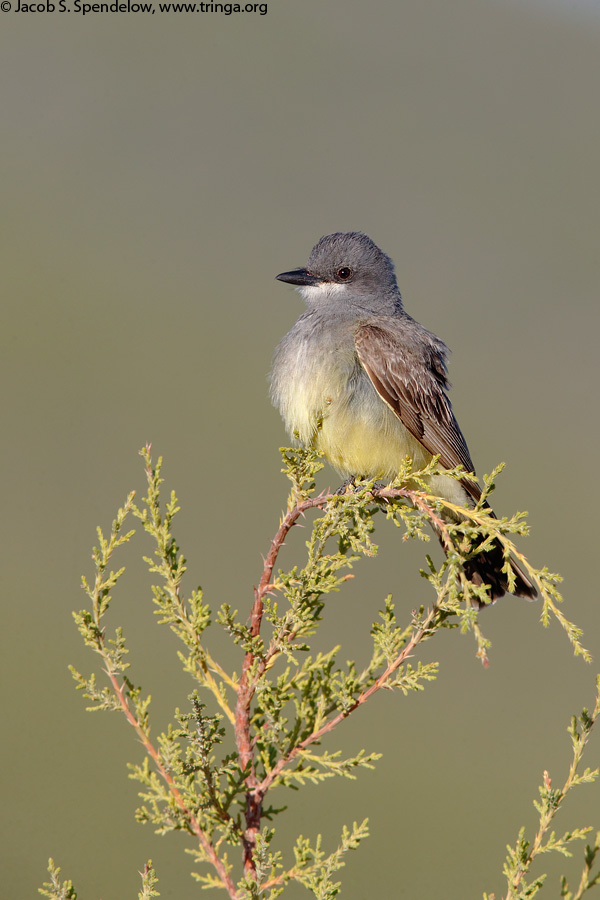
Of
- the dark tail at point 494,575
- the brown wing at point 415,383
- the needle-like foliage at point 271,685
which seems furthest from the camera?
the brown wing at point 415,383

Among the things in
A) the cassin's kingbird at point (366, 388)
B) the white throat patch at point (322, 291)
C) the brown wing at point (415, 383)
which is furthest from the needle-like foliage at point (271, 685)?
the white throat patch at point (322, 291)

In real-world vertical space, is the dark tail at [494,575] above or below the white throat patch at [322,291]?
below

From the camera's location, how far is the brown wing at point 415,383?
520 cm

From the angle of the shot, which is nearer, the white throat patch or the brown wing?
the brown wing

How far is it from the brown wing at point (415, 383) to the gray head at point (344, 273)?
371 millimetres

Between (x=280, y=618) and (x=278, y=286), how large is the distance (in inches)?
1620

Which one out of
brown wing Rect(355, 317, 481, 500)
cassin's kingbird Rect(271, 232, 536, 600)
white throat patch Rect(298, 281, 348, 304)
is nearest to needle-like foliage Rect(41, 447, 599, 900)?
cassin's kingbird Rect(271, 232, 536, 600)

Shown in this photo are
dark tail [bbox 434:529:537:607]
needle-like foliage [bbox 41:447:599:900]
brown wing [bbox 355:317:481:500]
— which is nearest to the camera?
needle-like foliage [bbox 41:447:599:900]

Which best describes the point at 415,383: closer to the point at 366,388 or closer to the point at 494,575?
the point at 366,388

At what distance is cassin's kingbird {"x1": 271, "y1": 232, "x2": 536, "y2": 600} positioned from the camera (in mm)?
5012

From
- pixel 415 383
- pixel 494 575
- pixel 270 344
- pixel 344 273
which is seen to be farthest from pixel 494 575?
pixel 270 344

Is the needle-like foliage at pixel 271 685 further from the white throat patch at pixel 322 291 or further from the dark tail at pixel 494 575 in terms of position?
the white throat patch at pixel 322 291

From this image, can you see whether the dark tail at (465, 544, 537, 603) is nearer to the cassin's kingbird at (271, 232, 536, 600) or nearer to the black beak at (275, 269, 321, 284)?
the cassin's kingbird at (271, 232, 536, 600)

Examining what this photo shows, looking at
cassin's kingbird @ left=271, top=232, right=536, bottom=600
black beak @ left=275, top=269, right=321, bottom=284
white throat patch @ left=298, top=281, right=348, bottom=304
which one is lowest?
cassin's kingbird @ left=271, top=232, right=536, bottom=600
